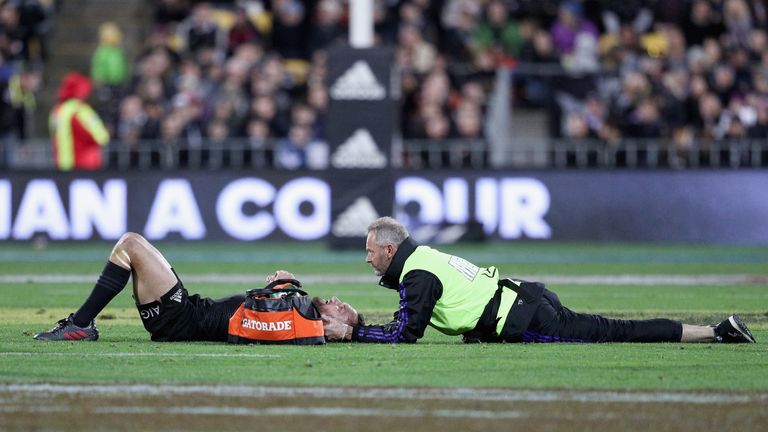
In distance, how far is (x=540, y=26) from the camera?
27.1 metres

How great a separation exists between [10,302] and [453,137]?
35.7 ft

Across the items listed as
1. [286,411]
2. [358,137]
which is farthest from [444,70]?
[286,411]

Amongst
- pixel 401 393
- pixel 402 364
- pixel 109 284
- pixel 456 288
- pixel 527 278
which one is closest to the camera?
pixel 401 393

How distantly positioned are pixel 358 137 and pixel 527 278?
19.6 ft

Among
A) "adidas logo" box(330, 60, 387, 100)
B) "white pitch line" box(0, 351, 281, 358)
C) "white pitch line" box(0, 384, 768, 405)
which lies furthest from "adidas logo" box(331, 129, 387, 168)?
"white pitch line" box(0, 384, 768, 405)

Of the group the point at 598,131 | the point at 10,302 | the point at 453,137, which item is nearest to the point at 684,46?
the point at 598,131

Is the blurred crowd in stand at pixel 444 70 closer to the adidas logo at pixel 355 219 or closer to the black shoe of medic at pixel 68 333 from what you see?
the adidas logo at pixel 355 219

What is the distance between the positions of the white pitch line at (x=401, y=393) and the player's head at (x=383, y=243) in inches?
69.2

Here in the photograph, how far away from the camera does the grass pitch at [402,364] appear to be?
25.2 ft

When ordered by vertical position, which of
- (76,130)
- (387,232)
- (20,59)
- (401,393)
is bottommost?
(401,393)

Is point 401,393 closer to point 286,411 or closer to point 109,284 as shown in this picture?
point 286,411

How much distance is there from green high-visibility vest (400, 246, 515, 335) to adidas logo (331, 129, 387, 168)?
1227 centimetres

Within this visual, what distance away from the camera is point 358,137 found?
22688 mm

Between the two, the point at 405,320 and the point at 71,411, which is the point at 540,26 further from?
the point at 71,411
